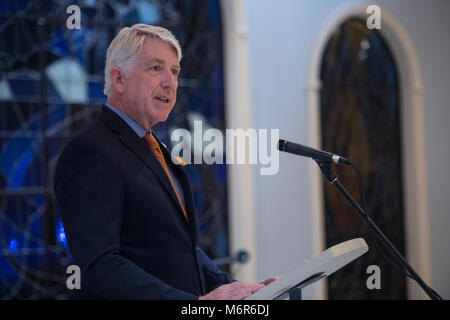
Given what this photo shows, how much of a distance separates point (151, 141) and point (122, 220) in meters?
0.32

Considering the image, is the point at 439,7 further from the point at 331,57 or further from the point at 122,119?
the point at 122,119

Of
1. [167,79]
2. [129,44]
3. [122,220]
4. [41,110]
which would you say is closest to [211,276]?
[122,220]

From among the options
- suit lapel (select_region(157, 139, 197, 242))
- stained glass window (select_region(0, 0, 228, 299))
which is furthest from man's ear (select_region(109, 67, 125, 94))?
stained glass window (select_region(0, 0, 228, 299))

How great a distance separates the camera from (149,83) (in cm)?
183

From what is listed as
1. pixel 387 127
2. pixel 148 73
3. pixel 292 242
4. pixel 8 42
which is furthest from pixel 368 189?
pixel 148 73

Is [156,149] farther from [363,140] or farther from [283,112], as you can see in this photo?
[363,140]

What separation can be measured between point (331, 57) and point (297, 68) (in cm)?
55

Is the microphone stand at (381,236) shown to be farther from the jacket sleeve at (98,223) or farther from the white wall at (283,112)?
the white wall at (283,112)

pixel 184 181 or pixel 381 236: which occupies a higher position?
pixel 184 181

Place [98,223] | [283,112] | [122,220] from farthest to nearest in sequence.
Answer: [283,112], [122,220], [98,223]

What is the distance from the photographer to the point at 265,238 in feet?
15.5

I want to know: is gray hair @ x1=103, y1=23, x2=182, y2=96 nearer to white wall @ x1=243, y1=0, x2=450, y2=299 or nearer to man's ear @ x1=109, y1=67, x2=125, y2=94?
man's ear @ x1=109, y1=67, x2=125, y2=94

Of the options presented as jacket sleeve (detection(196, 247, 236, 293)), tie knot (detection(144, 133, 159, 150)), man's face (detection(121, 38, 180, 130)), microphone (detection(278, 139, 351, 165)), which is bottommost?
jacket sleeve (detection(196, 247, 236, 293))

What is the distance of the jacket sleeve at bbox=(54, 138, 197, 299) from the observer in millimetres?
1469
